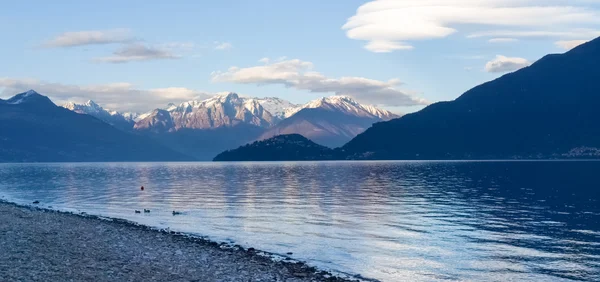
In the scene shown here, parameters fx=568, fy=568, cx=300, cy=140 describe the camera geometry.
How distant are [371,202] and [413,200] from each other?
8.10 meters

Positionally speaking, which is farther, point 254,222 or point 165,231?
point 254,222

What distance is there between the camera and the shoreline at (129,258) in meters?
36.2

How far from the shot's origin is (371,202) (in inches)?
3856

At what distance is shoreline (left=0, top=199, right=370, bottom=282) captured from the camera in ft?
119

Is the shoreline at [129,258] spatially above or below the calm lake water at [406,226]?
above

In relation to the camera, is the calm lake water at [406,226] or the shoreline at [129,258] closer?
the shoreline at [129,258]

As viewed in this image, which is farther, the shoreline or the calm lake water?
the calm lake water

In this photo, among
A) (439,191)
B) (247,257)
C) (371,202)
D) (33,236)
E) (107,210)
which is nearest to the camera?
(247,257)

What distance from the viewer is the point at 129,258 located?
42.8 m

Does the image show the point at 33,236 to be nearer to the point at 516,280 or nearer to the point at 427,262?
the point at 427,262

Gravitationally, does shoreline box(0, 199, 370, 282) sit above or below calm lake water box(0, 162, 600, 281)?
above

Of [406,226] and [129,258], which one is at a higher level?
[129,258]

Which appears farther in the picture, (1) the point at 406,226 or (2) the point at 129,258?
(1) the point at 406,226

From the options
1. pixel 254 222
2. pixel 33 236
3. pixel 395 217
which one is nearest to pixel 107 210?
pixel 254 222
